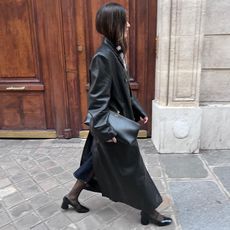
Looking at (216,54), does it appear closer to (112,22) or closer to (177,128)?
(177,128)

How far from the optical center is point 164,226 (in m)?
2.53

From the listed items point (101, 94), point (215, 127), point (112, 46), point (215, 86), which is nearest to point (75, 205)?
point (101, 94)

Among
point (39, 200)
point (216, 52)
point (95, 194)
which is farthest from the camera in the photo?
point (216, 52)

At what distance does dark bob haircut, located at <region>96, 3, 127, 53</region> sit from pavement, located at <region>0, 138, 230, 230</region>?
1523 millimetres

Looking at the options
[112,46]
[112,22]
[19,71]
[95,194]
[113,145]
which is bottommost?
[95,194]

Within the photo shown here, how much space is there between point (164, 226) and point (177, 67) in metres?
1.88

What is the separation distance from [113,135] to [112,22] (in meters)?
0.79

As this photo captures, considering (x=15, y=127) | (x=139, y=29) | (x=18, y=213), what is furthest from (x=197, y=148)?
(x=15, y=127)

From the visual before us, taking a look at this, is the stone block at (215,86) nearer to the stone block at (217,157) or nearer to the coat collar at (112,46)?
the stone block at (217,157)

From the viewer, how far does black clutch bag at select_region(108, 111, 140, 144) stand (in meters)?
2.12

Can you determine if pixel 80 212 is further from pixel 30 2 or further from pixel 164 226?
pixel 30 2

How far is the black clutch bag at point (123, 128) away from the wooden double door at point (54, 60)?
2070 mm

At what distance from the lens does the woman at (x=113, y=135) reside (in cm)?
212

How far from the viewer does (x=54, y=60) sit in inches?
162
